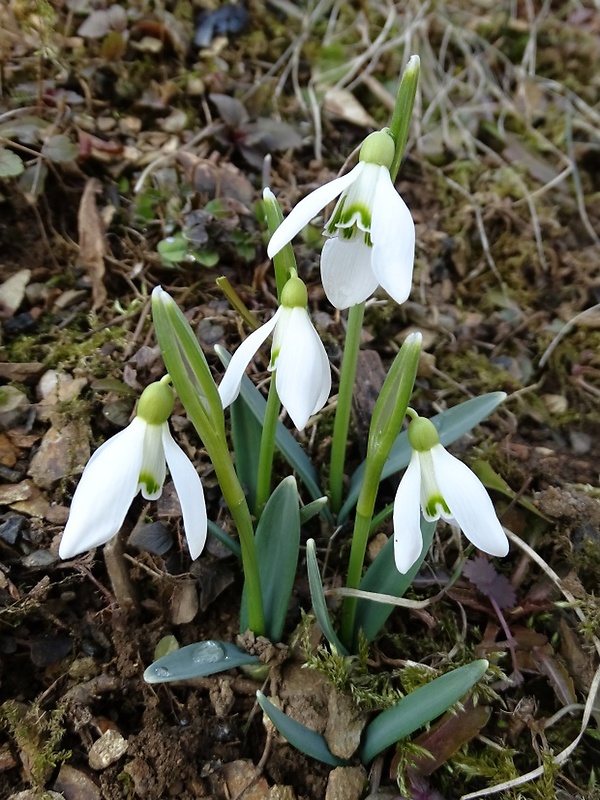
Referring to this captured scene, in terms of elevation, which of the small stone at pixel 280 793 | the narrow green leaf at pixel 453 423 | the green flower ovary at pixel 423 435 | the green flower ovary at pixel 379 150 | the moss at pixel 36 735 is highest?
the green flower ovary at pixel 379 150

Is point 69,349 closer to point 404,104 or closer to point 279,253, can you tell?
point 279,253

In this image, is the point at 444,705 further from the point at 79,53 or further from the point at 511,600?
the point at 79,53

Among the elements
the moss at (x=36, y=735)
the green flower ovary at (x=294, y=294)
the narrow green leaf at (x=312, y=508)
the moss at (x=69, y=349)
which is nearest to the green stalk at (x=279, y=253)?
the green flower ovary at (x=294, y=294)

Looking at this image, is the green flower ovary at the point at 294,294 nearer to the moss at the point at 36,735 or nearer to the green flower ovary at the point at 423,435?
the green flower ovary at the point at 423,435

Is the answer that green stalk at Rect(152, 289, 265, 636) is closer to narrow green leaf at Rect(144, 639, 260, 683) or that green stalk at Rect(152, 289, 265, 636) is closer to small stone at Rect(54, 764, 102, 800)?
narrow green leaf at Rect(144, 639, 260, 683)

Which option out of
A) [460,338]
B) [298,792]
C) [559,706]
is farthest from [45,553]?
[460,338]

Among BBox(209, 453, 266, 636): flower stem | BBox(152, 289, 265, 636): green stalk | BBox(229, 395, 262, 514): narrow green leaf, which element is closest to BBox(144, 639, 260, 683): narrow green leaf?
BBox(209, 453, 266, 636): flower stem
